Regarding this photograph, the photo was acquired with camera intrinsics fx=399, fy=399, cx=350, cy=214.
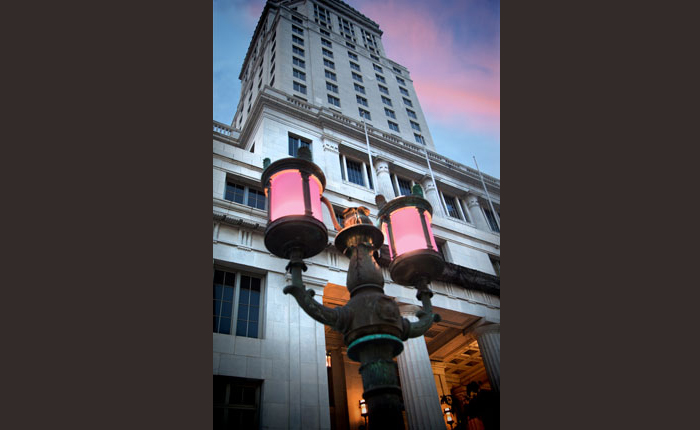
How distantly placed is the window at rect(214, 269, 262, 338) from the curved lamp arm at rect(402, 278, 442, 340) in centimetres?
918

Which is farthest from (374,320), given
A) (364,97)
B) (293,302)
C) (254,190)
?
(364,97)

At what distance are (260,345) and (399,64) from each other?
4847 cm

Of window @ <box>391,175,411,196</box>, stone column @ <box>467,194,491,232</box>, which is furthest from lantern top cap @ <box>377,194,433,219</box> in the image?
stone column @ <box>467,194,491,232</box>

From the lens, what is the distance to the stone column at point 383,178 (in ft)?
73.3

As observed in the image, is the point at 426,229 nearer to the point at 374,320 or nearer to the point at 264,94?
the point at 374,320

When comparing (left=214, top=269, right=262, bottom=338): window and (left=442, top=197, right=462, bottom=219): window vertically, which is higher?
(left=442, top=197, right=462, bottom=219): window

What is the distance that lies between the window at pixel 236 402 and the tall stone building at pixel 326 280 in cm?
3

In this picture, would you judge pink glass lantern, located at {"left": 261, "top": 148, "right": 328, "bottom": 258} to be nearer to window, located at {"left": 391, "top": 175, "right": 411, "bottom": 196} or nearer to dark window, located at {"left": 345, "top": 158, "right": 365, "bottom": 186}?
dark window, located at {"left": 345, "top": 158, "right": 365, "bottom": 186}

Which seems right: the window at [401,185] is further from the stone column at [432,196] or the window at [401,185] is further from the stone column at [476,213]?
the stone column at [476,213]

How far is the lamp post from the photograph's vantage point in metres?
4.30

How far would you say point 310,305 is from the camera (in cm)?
444

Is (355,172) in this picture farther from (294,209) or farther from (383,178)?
(294,209)

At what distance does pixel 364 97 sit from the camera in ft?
131

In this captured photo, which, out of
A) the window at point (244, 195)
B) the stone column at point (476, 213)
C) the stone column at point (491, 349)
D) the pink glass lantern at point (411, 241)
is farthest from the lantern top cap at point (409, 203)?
the stone column at point (476, 213)
